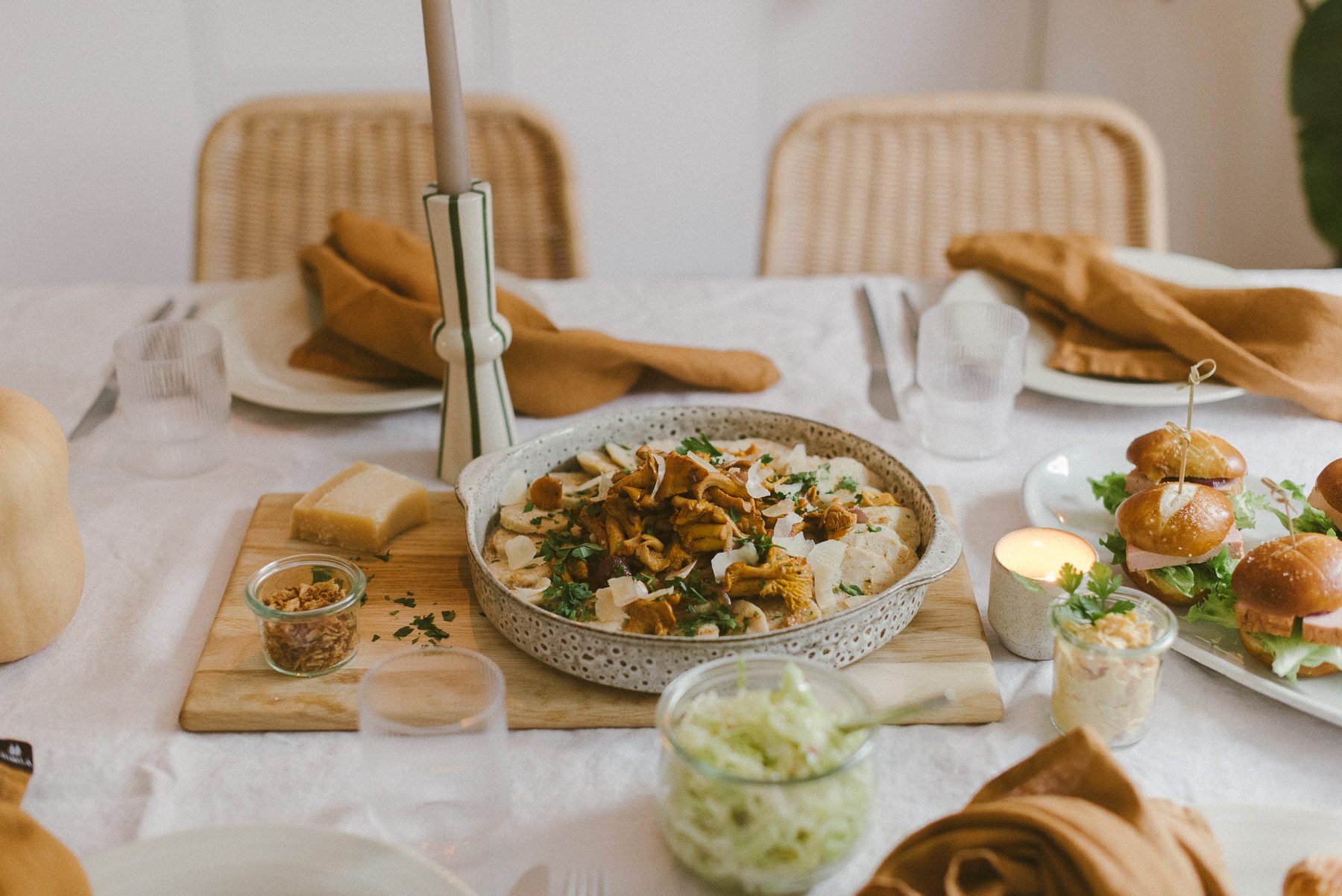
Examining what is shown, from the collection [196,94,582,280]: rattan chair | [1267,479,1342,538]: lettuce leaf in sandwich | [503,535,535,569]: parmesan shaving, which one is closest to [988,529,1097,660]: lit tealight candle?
[1267,479,1342,538]: lettuce leaf in sandwich

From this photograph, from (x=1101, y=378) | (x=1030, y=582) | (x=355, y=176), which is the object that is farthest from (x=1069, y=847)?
(x=355, y=176)

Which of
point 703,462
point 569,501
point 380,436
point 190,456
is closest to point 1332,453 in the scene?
point 703,462

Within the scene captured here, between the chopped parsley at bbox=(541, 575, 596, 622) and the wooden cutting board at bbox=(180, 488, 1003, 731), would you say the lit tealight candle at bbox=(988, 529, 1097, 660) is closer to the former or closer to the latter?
the wooden cutting board at bbox=(180, 488, 1003, 731)

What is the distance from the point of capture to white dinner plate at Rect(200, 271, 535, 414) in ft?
5.68

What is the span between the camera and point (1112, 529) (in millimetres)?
1420

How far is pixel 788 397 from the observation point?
1827 mm

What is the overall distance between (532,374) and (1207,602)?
3.24 ft

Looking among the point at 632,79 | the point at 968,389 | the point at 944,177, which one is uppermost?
the point at 632,79

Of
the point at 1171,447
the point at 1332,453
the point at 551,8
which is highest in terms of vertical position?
the point at 551,8

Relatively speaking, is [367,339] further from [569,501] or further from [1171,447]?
[1171,447]

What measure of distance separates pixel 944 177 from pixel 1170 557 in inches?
66.9

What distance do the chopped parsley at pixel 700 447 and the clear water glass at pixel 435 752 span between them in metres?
0.43

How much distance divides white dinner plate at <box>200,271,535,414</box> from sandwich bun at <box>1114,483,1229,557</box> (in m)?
1.00

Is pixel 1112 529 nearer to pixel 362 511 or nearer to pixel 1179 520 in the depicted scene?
pixel 1179 520
